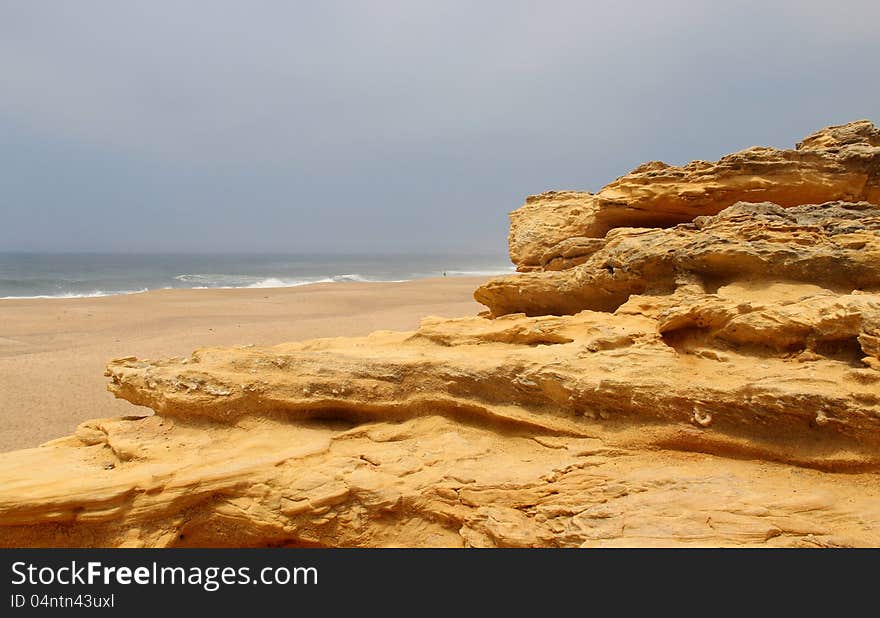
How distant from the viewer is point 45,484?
440 cm

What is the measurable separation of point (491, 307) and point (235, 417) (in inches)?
155

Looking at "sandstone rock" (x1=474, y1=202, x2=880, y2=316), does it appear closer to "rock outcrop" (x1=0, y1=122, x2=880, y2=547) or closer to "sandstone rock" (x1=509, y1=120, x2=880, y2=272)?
"rock outcrop" (x1=0, y1=122, x2=880, y2=547)

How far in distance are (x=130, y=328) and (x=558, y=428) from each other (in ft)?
66.8

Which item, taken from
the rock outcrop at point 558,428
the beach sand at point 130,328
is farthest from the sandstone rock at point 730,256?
the beach sand at point 130,328

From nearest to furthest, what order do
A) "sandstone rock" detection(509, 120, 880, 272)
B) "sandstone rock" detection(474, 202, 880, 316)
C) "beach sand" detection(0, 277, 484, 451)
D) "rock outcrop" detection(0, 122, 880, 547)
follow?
"rock outcrop" detection(0, 122, 880, 547) < "sandstone rock" detection(474, 202, 880, 316) < "sandstone rock" detection(509, 120, 880, 272) < "beach sand" detection(0, 277, 484, 451)

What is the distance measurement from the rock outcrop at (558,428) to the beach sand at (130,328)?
19.9ft

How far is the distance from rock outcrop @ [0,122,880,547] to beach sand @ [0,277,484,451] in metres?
6.06

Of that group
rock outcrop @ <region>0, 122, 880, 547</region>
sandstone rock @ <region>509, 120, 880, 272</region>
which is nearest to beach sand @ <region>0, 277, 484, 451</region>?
rock outcrop @ <region>0, 122, 880, 547</region>

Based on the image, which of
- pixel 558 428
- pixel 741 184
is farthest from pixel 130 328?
pixel 741 184

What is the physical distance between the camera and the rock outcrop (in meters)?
3.75

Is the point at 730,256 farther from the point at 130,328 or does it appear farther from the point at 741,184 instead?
the point at 130,328

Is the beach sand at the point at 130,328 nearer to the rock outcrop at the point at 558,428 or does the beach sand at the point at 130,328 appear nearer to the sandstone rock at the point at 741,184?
the rock outcrop at the point at 558,428

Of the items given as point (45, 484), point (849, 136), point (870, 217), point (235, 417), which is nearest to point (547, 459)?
point (235, 417)

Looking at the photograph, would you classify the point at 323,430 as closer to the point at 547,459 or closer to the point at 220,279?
the point at 547,459
